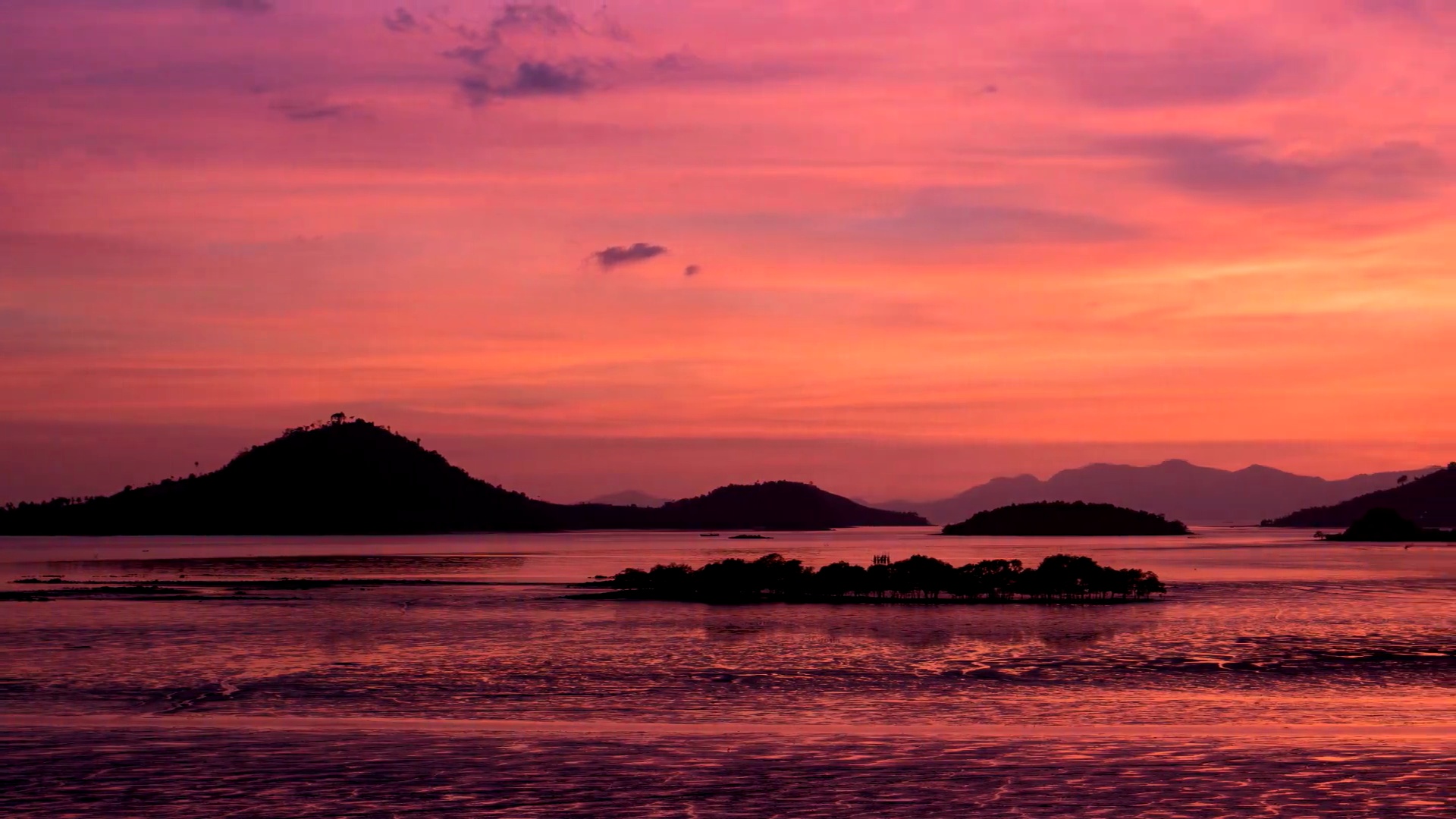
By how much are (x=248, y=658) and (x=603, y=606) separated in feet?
119

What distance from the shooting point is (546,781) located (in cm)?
2544

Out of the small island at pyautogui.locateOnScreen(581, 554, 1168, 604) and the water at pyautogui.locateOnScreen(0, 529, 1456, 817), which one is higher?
the small island at pyautogui.locateOnScreen(581, 554, 1168, 604)

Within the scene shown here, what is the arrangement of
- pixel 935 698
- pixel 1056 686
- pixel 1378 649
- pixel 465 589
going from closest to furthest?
1. pixel 935 698
2. pixel 1056 686
3. pixel 1378 649
4. pixel 465 589

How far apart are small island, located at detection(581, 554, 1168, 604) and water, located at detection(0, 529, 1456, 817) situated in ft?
59.0

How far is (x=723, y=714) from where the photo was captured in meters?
36.3

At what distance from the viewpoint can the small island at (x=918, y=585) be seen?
318 feet

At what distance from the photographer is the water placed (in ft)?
78.5

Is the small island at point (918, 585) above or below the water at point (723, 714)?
above

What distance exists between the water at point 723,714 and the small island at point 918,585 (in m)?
18.0

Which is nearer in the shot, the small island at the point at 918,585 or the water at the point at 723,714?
the water at the point at 723,714

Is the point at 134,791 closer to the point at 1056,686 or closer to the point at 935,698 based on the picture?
the point at 935,698

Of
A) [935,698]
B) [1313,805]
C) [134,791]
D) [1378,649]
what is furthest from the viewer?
[1378,649]

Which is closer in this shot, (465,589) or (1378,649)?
(1378,649)

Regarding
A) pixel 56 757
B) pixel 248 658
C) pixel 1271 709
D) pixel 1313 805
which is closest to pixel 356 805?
pixel 56 757
